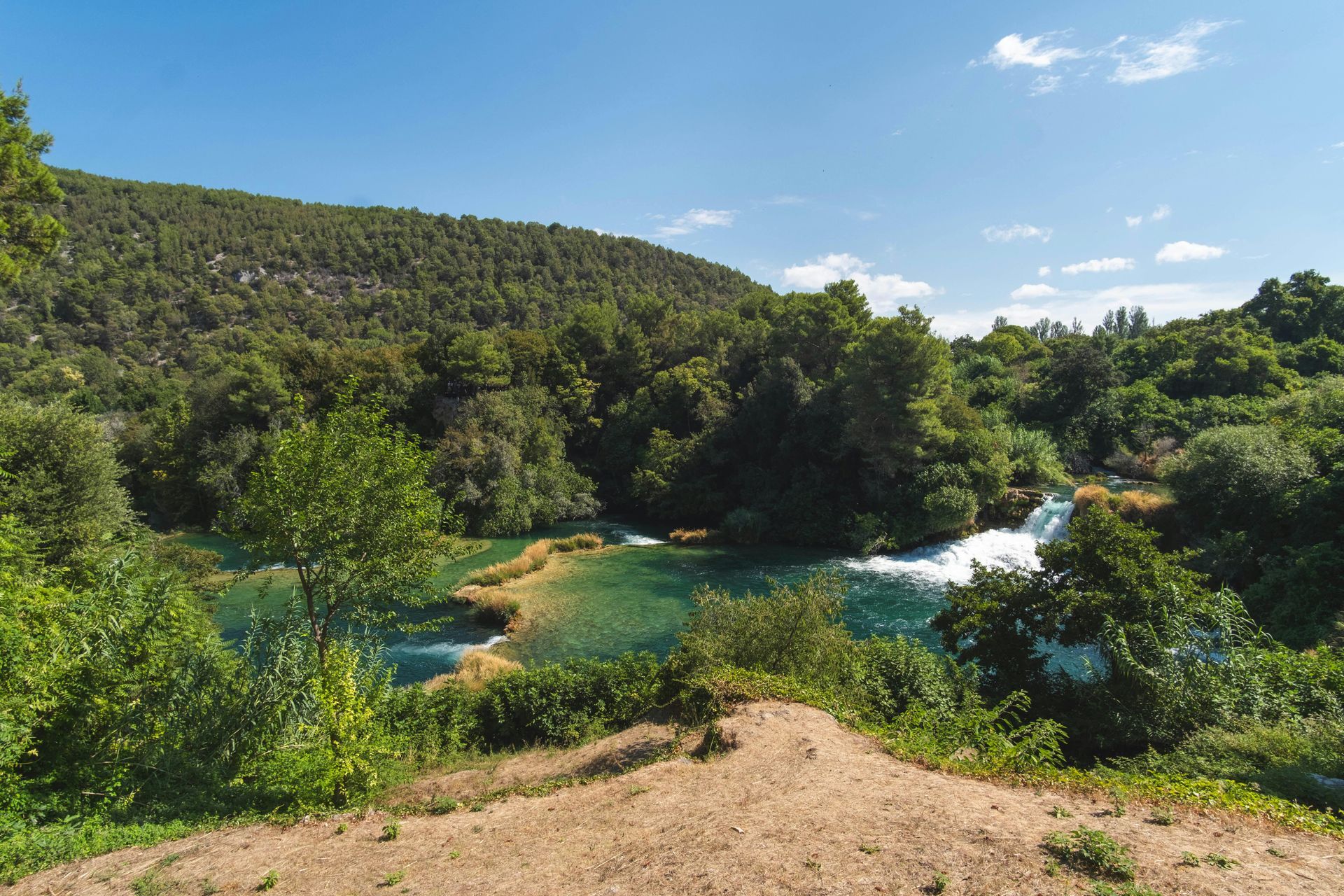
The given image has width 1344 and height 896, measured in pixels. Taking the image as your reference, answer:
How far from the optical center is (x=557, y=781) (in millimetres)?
8180

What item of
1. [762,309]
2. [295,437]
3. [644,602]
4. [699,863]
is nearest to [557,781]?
[699,863]

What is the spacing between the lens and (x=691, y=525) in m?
34.7

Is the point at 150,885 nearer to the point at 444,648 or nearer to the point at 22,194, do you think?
the point at 444,648

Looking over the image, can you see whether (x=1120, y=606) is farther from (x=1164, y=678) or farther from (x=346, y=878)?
(x=346, y=878)

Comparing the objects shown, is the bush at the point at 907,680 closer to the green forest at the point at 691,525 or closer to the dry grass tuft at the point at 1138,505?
the green forest at the point at 691,525

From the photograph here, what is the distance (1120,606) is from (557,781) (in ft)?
34.3

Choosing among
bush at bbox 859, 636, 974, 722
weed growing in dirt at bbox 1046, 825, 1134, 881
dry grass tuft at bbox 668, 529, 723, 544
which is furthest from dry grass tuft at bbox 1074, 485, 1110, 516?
weed growing in dirt at bbox 1046, 825, 1134, 881

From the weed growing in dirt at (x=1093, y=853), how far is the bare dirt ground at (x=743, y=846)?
0.42ft

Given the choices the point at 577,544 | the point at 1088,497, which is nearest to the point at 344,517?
the point at 577,544

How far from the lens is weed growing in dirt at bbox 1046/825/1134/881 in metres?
4.30

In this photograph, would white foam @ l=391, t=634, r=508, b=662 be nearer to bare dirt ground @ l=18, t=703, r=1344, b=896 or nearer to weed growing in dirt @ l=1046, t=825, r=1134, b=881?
bare dirt ground @ l=18, t=703, r=1344, b=896

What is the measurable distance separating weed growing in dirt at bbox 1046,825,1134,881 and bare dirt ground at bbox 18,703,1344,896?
0.13m

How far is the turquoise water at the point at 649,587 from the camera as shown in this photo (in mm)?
17344

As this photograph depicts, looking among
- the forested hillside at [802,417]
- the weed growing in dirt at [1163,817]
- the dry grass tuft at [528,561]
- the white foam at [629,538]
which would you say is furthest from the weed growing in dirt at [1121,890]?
the white foam at [629,538]
